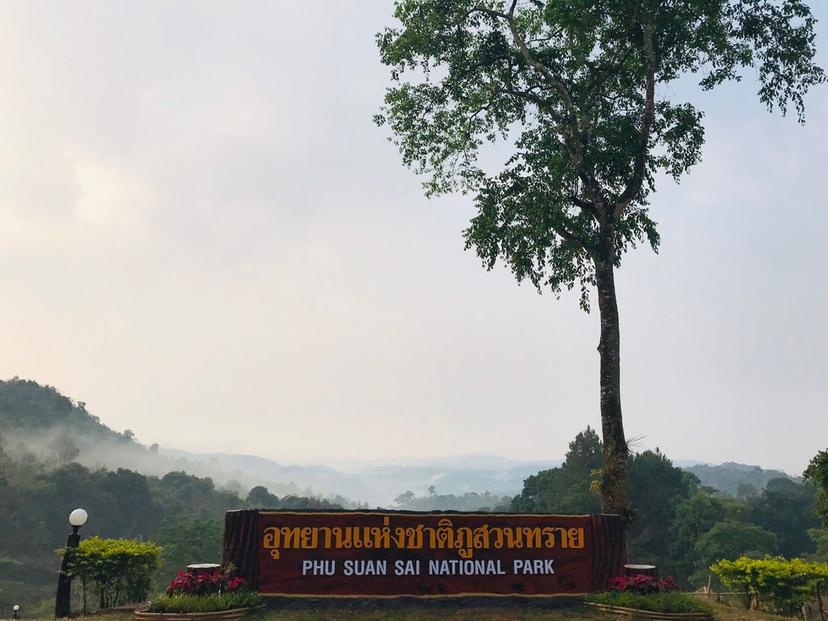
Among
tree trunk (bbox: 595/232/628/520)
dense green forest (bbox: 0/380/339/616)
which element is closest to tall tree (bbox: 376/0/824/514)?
tree trunk (bbox: 595/232/628/520)

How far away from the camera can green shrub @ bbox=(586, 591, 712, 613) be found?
47.1ft

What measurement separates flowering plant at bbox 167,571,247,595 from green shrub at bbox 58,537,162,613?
2.28m

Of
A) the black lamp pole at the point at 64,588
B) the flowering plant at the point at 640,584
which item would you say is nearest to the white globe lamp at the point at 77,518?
the black lamp pole at the point at 64,588

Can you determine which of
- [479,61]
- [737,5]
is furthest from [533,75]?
[737,5]

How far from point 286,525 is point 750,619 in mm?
11112

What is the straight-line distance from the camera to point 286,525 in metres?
15.7

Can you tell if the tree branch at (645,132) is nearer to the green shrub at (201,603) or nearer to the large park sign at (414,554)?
the large park sign at (414,554)

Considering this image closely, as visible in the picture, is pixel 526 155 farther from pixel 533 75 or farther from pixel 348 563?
pixel 348 563

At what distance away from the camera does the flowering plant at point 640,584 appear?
15273 millimetres

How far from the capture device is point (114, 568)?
638 inches

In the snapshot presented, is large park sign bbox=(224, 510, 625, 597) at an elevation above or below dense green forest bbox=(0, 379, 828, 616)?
above

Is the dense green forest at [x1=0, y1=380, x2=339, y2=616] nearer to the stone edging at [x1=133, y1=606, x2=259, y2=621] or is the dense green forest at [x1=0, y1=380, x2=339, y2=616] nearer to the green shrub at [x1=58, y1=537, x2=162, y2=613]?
the green shrub at [x1=58, y1=537, x2=162, y2=613]

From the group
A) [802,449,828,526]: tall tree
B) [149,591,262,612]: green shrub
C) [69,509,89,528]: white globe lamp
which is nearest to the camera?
[149,591,262,612]: green shrub

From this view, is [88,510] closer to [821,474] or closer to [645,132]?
[821,474]
